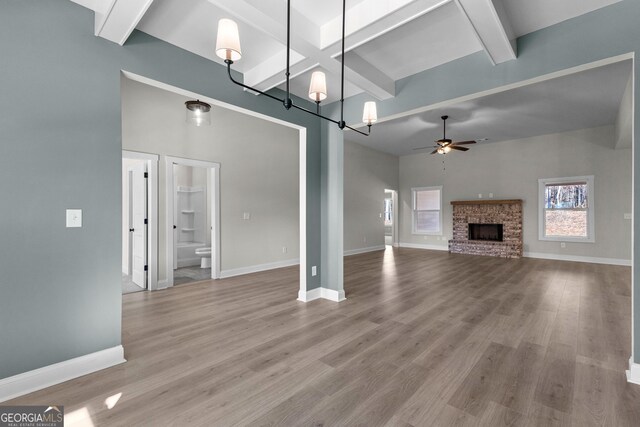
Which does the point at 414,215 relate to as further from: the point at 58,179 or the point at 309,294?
the point at 58,179

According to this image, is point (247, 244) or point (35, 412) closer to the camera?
point (35, 412)

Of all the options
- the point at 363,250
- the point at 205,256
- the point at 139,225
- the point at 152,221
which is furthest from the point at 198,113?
the point at 363,250

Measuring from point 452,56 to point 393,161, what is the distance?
690cm

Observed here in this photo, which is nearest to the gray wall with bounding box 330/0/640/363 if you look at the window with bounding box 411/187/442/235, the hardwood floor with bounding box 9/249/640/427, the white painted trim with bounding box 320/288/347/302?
the hardwood floor with bounding box 9/249/640/427

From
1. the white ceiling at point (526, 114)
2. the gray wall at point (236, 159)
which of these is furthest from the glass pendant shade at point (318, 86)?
the white ceiling at point (526, 114)

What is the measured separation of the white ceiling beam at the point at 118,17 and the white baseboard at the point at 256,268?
12.6 feet

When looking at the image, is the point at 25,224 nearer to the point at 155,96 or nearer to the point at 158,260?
the point at 158,260

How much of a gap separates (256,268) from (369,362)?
3.85 meters

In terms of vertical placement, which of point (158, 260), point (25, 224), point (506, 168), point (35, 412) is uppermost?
point (506, 168)

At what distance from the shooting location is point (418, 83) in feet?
10.7

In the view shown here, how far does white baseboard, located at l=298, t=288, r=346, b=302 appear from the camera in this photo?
3.90 meters

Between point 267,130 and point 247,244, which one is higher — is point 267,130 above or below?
above

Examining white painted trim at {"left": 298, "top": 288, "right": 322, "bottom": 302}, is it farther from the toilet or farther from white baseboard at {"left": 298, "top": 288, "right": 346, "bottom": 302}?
the toilet

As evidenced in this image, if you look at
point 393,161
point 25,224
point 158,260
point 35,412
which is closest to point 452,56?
point 25,224
